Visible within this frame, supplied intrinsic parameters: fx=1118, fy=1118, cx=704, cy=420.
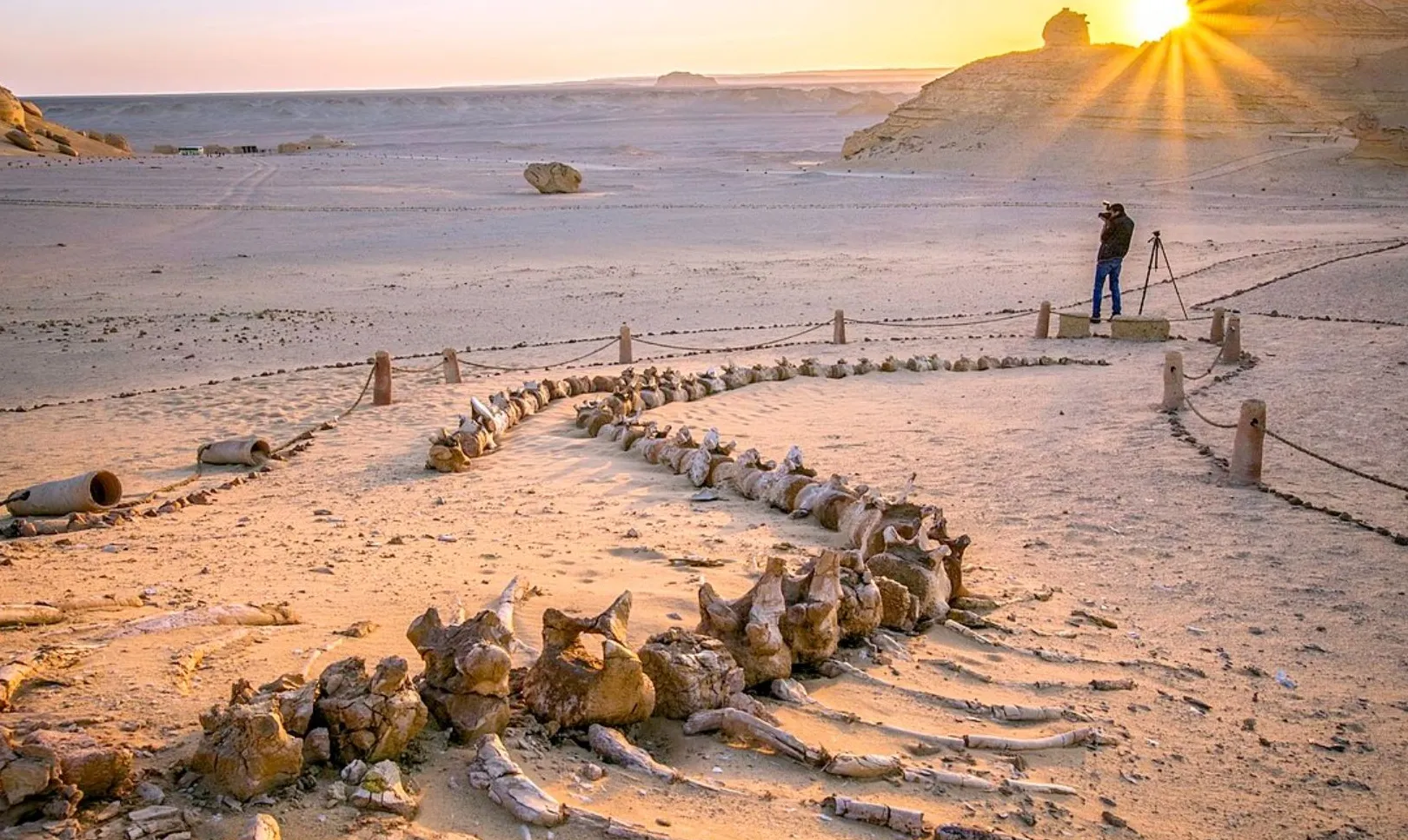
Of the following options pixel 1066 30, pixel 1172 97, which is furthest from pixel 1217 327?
pixel 1066 30

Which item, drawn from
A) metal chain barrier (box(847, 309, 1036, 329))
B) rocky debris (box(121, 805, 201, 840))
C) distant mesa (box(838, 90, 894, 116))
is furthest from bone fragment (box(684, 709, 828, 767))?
distant mesa (box(838, 90, 894, 116))

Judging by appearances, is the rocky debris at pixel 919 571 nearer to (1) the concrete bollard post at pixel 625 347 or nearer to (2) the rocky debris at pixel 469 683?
(2) the rocky debris at pixel 469 683

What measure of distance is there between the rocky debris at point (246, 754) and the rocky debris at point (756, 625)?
6.29 feet

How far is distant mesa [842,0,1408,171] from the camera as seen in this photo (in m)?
46.3

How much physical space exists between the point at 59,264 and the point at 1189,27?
51.3m

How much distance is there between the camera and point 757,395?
12383mm

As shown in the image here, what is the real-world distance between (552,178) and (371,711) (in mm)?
39868

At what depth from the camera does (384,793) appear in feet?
11.7

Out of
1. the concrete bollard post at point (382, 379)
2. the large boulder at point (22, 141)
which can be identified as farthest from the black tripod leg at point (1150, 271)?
the large boulder at point (22, 141)

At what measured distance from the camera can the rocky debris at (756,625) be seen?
4895 mm

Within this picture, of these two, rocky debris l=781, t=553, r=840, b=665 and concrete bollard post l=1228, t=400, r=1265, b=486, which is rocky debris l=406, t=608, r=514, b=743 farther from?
concrete bollard post l=1228, t=400, r=1265, b=486

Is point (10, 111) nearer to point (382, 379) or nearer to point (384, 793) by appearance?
point (382, 379)

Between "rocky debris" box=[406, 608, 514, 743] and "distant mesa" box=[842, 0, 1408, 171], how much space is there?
44.5m

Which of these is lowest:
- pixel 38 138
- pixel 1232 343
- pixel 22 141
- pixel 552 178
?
pixel 1232 343
